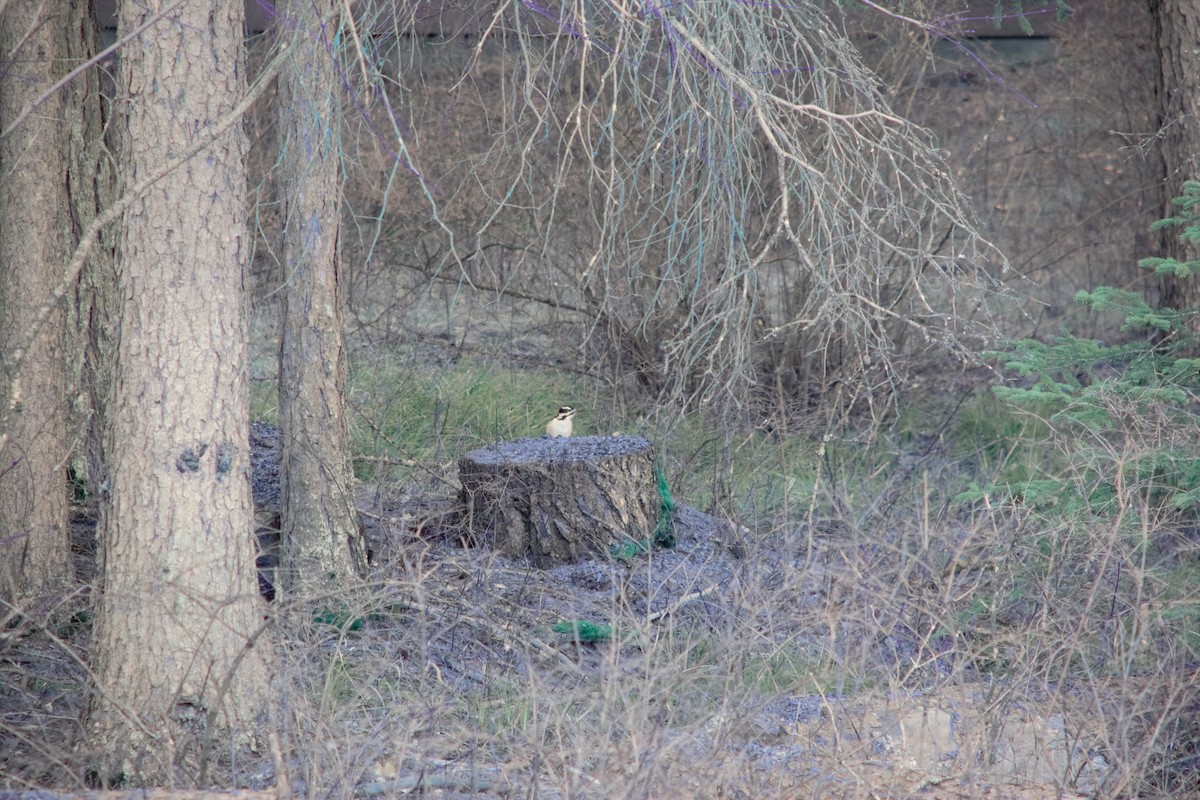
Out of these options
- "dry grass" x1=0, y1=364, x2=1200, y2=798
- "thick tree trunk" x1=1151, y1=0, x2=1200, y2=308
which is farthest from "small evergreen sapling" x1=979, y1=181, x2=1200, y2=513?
"thick tree trunk" x1=1151, y1=0, x2=1200, y2=308

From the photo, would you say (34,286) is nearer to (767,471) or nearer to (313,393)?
(313,393)

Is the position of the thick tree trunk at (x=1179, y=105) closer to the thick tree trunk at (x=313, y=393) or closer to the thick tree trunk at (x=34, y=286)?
the thick tree trunk at (x=313, y=393)

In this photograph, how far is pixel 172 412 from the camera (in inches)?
153

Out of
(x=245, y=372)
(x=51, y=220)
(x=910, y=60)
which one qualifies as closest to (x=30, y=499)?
(x=51, y=220)

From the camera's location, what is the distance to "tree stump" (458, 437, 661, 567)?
19.1 feet

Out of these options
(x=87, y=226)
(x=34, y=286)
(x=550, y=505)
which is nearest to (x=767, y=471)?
(x=550, y=505)

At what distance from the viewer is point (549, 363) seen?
29.8 ft

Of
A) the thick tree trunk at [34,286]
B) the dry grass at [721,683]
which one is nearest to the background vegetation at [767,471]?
the dry grass at [721,683]

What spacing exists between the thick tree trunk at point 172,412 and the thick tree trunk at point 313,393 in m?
1.01

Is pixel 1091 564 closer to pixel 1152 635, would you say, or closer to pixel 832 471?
pixel 1152 635

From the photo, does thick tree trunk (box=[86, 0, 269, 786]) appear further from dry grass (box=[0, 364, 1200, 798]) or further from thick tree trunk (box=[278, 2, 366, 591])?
thick tree trunk (box=[278, 2, 366, 591])

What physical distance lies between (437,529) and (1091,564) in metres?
2.86

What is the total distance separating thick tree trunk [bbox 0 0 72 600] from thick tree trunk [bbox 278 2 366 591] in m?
0.97

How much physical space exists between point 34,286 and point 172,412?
5.98ft
